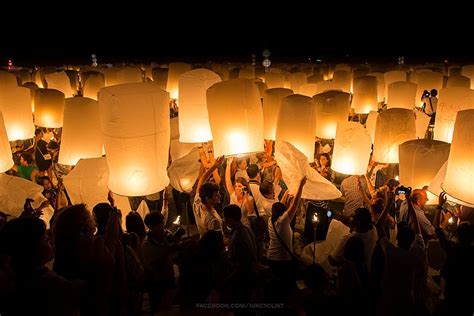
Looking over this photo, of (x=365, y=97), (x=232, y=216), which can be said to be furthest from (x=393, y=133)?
(x=365, y=97)

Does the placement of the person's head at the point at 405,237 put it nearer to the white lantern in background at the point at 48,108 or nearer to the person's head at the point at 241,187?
the person's head at the point at 241,187

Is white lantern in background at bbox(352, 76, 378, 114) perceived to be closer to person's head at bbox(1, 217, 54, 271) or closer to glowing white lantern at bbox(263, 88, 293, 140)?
glowing white lantern at bbox(263, 88, 293, 140)

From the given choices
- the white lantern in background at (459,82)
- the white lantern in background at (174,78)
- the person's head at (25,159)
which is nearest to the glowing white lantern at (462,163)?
the person's head at (25,159)

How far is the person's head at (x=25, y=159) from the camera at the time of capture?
6117 mm

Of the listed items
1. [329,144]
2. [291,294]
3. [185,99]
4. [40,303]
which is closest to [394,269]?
[291,294]

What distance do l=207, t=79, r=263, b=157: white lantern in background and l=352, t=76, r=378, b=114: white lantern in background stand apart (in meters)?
5.26

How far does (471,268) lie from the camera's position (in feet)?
10.4

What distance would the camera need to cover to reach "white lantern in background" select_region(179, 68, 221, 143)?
224 inches

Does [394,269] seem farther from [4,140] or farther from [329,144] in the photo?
[329,144]

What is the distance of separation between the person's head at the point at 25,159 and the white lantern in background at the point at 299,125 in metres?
3.39

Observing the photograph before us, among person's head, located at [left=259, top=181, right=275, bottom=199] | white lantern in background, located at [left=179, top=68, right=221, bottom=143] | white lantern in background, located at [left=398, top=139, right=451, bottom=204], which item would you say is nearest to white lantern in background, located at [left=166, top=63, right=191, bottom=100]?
white lantern in background, located at [left=179, top=68, right=221, bottom=143]

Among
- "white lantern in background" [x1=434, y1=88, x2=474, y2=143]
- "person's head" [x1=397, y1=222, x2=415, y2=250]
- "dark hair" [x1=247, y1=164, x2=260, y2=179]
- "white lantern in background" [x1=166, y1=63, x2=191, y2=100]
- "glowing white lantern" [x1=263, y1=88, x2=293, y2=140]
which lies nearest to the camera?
"person's head" [x1=397, y1=222, x2=415, y2=250]

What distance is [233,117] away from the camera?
15.8 ft

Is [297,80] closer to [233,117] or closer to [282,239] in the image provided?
[233,117]
